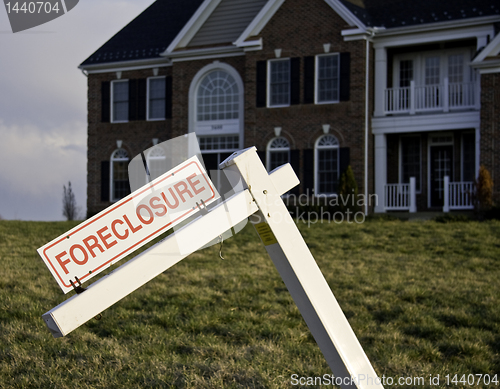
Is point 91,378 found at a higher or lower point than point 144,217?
lower

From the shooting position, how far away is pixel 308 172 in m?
20.2

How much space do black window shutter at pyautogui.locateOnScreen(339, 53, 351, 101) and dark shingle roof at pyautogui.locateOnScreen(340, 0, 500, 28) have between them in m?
1.36

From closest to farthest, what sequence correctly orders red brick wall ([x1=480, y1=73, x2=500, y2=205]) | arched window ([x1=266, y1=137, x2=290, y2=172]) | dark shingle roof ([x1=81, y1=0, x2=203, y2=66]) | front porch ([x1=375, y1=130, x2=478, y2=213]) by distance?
red brick wall ([x1=480, y1=73, x2=500, y2=205])
front porch ([x1=375, y1=130, x2=478, y2=213])
arched window ([x1=266, y1=137, x2=290, y2=172])
dark shingle roof ([x1=81, y1=0, x2=203, y2=66])

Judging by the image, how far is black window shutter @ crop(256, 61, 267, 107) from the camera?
20688 mm

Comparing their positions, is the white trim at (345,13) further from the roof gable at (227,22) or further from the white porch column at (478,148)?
the white porch column at (478,148)

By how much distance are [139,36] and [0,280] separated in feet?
64.7

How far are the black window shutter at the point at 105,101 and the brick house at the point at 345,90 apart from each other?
1.70 metres

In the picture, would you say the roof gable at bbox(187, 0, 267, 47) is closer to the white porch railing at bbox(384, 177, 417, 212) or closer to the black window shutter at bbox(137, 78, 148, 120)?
the black window shutter at bbox(137, 78, 148, 120)

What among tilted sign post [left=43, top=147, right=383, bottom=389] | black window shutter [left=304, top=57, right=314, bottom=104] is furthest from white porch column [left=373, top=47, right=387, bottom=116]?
tilted sign post [left=43, top=147, right=383, bottom=389]

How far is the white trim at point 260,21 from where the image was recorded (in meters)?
20.3

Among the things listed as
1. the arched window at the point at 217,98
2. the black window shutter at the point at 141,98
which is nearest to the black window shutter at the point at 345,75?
the arched window at the point at 217,98

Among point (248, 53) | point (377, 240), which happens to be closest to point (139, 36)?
point (248, 53)

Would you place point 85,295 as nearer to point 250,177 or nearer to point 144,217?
point 144,217

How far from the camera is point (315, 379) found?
4.44m
